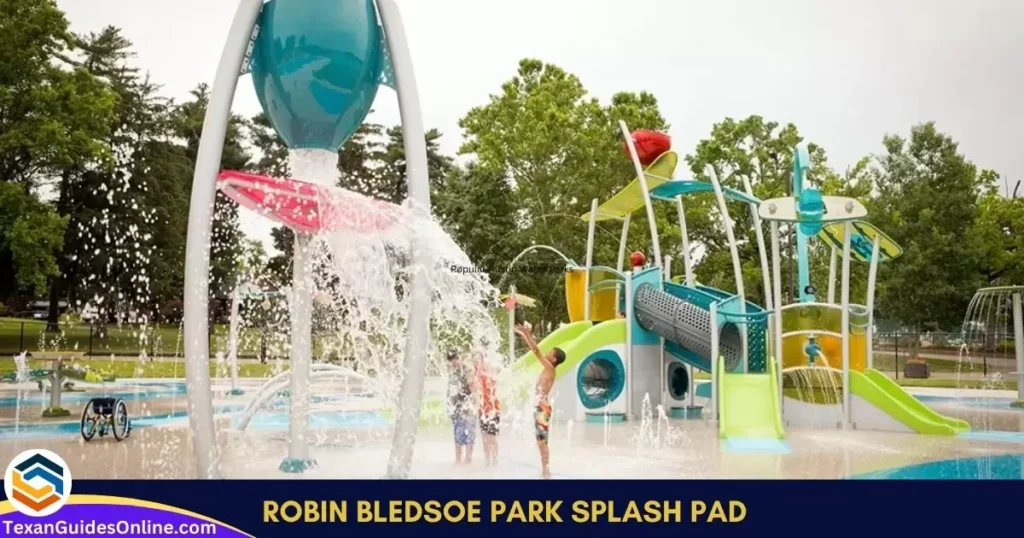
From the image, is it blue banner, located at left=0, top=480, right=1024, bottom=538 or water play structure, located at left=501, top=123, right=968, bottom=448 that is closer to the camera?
blue banner, located at left=0, top=480, right=1024, bottom=538

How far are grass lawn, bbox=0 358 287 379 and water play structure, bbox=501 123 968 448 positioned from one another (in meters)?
9.31

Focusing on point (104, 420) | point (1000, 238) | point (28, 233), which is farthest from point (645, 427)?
point (1000, 238)

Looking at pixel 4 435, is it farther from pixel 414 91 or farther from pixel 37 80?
pixel 37 80

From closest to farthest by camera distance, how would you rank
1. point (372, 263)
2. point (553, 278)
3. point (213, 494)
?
point (213, 494)
point (372, 263)
point (553, 278)

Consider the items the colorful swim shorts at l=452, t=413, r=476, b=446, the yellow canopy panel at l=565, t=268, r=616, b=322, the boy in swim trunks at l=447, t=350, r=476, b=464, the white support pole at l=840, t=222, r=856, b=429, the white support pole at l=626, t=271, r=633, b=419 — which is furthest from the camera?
the yellow canopy panel at l=565, t=268, r=616, b=322

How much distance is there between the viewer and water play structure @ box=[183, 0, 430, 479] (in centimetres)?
582

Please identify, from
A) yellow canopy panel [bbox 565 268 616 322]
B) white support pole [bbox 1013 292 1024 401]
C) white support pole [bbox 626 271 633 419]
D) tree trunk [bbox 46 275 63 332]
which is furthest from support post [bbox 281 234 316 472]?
tree trunk [bbox 46 275 63 332]

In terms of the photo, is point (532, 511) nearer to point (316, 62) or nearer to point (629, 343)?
point (316, 62)

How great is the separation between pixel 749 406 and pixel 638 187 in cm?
467

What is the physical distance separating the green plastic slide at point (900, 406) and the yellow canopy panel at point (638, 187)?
4.11m

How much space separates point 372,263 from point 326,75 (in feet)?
5.38

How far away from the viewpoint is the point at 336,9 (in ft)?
20.3

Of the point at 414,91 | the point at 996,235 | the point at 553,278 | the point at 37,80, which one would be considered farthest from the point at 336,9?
the point at 996,235

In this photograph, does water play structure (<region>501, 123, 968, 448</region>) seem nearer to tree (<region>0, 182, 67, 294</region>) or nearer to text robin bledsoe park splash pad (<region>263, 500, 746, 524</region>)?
text robin bledsoe park splash pad (<region>263, 500, 746, 524</region>)
